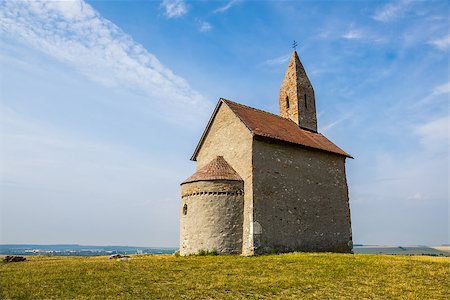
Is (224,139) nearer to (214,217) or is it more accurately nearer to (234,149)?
(234,149)

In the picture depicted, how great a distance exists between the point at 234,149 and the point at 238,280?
11.0m

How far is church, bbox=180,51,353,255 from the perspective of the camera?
779 inches

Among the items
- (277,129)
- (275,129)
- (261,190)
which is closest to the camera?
(261,190)

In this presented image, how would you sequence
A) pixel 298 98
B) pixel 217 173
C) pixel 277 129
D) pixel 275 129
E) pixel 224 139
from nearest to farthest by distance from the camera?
pixel 217 173 < pixel 224 139 < pixel 275 129 < pixel 277 129 < pixel 298 98

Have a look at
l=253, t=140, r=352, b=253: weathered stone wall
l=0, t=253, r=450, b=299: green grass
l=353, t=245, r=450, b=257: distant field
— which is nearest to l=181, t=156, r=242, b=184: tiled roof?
l=253, t=140, r=352, b=253: weathered stone wall

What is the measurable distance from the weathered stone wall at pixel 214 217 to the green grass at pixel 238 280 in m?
3.30

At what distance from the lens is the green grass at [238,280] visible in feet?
33.8

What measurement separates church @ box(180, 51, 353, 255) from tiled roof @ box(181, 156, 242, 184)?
0.20ft

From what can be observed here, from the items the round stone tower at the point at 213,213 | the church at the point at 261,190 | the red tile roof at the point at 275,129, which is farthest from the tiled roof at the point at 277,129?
the round stone tower at the point at 213,213

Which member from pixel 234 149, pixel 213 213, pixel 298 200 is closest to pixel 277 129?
pixel 234 149

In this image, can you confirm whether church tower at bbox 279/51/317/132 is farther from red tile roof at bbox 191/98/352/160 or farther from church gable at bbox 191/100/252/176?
church gable at bbox 191/100/252/176

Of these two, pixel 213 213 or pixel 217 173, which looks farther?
pixel 217 173

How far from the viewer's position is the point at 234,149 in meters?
22.2

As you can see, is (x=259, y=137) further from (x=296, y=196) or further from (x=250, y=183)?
(x=296, y=196)
